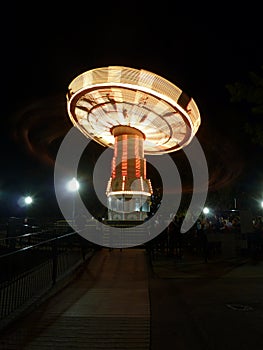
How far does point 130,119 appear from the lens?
30.6 m

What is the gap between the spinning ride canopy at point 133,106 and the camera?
22.9 m

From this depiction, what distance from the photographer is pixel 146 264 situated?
1069 centimetres

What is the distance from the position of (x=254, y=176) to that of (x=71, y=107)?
17.9 meters

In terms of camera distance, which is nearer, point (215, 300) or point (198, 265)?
point (215, 300)

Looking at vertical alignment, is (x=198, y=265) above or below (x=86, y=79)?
below

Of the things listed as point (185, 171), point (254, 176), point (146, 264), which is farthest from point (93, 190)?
point (146, 264)

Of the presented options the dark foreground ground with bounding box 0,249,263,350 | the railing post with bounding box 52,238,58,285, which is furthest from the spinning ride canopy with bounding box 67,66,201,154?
the railing post with bounding box 52,238,58,285

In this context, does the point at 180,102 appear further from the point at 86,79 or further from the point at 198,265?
the point at 198,265

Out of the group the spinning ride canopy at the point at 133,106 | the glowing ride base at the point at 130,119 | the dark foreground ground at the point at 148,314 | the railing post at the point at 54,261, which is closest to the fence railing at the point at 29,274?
the railing post at the point at 54,261

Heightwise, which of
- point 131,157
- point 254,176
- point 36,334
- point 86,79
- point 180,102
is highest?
point 86,79

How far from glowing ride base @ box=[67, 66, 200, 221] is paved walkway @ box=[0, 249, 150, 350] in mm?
18426

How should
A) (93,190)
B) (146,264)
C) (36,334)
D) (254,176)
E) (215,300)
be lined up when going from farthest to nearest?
1. (93,190)
2. (254,176)
3. (146,264)
4. (215,300)
5. (36,334)

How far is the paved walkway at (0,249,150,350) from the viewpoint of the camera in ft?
13.6

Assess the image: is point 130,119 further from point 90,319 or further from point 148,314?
point 90,319
